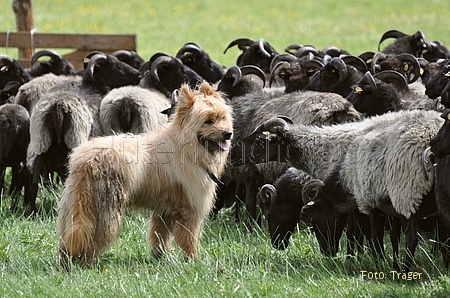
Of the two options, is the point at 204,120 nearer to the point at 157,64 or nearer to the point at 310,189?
the point at 310,189

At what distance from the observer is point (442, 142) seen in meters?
5.91

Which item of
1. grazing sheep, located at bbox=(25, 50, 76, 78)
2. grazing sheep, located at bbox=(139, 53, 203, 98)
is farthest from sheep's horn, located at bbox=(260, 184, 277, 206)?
grazing sheep, located at bbox=(25, 50, 76, 78)

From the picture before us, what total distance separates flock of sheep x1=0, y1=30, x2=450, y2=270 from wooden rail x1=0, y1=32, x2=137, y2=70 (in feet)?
6.40

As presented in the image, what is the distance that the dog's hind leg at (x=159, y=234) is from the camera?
7355 mm

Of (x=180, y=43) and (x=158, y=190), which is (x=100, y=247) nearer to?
(x=158, y=190)

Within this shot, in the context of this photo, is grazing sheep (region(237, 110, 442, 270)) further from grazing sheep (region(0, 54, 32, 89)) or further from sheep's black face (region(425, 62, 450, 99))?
grazing sheep (region(0, 54, 32, 89))

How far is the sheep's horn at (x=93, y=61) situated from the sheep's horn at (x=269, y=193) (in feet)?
13.7

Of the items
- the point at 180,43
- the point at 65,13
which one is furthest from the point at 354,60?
the point at 65,13

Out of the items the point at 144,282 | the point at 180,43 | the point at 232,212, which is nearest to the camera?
the point at 144,282

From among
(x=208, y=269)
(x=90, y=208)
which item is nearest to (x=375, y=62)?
(x=208, y=269)

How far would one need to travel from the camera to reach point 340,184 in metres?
7.34

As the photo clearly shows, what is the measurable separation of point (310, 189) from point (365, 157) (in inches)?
31.5

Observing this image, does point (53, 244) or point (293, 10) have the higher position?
point (293, 10)

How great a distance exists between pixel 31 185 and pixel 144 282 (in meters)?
4.17
